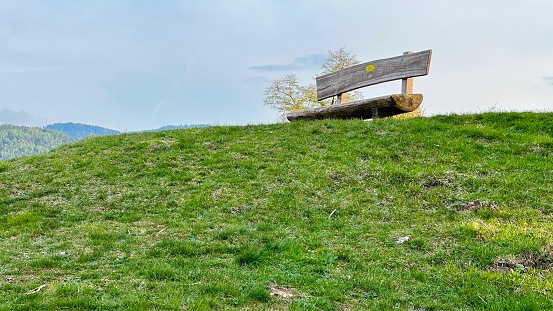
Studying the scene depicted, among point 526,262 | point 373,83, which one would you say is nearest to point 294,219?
point 526,262

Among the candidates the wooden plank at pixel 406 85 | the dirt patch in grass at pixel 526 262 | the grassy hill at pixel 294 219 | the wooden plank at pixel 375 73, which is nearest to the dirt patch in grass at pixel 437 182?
the grassy hill at pixel 294 219

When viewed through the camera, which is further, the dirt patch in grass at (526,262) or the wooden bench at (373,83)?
the wooden bench at (373,83)

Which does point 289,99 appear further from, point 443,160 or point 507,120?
point 443,160

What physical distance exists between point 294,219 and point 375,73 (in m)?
8.65

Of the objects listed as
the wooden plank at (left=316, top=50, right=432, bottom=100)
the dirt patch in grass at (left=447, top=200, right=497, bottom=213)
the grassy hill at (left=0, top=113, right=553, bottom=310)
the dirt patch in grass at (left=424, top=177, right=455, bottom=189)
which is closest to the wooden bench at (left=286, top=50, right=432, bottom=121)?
the wooden plank at (left=316, top=50, right=432, bottom=100)

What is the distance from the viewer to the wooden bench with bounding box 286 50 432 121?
1364 cm

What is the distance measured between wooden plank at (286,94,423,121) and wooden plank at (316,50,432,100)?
1.22 metres

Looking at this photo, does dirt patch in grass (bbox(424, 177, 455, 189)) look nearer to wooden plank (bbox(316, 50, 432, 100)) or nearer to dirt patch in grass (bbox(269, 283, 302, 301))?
dirt patch in grass (bbox(269, 283, 302, 301))

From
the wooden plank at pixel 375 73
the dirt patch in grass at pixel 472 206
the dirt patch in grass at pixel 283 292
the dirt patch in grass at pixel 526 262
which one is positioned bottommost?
the dirt patch in grass at pixel 283 292

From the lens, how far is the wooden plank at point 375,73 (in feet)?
46.2

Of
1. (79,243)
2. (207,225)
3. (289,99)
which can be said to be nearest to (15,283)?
(79,243)

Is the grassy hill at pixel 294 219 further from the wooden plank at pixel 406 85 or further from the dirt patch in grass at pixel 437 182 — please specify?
the wooden plank at pixel 406 85

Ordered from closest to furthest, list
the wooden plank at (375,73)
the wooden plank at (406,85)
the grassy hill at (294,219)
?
the grassy hill at (294,219) → the wooden plank at (375,73) → the wooden plank at (406,85)

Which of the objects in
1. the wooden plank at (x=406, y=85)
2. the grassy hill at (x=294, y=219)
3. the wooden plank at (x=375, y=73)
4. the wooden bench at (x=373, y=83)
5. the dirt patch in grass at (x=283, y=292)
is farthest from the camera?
the wooden plank at (x=406, y=85)
